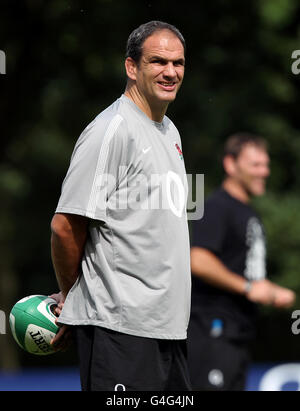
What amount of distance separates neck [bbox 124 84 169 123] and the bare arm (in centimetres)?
235

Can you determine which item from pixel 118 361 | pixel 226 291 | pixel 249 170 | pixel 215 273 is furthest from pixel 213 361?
pixel 118 361

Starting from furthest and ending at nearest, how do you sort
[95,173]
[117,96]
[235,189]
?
1. [117,96]
2. [235,189]
3. [95,173]

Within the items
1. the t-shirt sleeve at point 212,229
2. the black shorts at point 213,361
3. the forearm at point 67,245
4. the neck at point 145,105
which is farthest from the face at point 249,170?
the forearm at point 67,245

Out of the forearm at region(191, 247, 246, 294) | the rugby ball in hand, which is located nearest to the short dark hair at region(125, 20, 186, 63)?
the rugby ball in hand

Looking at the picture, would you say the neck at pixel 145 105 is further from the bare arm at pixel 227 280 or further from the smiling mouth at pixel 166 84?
the bare arm at pixel 227 280

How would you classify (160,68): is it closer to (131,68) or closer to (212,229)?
(131,68)

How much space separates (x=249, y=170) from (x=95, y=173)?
3157 millimetres

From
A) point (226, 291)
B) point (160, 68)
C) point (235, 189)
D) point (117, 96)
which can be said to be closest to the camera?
point (160, 68)

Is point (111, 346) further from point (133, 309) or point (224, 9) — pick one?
point (224, 9)

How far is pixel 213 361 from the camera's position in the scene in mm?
6109

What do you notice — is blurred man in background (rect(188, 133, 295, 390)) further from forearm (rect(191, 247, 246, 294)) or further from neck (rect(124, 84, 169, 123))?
neck (rect(124, 84, 169, 123))

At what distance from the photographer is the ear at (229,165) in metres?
6.68

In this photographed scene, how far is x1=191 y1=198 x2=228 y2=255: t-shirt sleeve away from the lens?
6246mm
